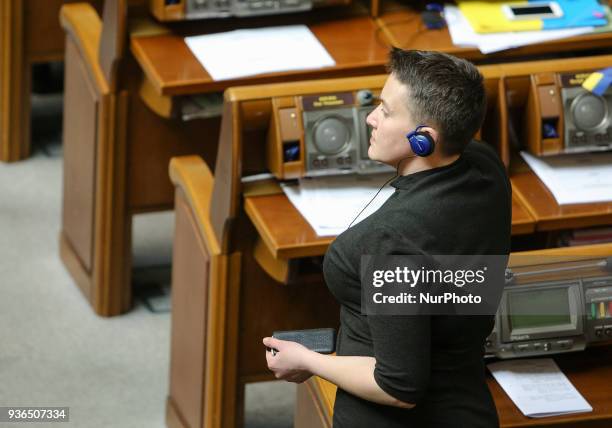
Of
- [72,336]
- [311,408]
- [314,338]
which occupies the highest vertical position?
[314,338]

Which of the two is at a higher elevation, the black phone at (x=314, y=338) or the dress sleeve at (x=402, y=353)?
the dress sleeve at (x=402, y=353)

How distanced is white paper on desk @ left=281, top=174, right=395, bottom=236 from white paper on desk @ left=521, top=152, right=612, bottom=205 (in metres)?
0.44

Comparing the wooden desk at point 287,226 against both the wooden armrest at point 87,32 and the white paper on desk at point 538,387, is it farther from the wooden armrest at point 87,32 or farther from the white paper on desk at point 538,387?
the wooden armrest at point 87,32

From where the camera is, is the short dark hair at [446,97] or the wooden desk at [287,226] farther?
the wooden desk at [287,226]

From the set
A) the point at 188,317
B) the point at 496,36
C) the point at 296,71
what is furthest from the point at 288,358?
the point at 496,36

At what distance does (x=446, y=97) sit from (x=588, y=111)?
1453 mm

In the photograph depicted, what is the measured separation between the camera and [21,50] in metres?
5.10

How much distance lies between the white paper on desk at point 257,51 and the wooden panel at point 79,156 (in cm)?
42

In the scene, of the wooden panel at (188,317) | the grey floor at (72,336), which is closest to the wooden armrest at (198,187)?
the wooden panel at (188,317)

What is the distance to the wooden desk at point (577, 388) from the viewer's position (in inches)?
111

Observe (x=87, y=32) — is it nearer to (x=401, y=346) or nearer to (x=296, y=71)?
(x=296, y=71)

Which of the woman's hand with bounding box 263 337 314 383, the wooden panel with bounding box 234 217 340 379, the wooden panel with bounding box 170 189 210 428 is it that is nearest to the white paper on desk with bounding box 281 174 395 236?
the wooden panel with bounding box 234 217 340 379

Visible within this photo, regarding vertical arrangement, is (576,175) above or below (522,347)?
above

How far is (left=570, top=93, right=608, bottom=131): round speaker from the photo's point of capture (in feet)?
11.6
